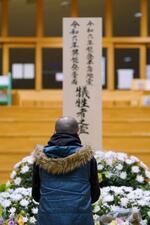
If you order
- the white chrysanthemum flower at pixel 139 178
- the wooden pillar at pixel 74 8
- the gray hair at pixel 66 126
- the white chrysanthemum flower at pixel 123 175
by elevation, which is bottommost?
the white chrysanthemum flower at pixel 139 178

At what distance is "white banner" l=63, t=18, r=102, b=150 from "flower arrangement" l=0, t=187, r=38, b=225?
6.78 feet

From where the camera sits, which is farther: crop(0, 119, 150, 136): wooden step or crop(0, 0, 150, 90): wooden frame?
Result: crop(0, 0, 150, 90): wooden frame

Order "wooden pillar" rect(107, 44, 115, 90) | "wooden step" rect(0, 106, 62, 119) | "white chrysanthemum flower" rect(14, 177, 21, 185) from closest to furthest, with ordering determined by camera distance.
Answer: "white chrysanthemum flower" rect(14, 177, 21, 185), "wooden step" rect(0, 106, 62, 119), "wooden pillar" rect(107, 44, 115, 90)

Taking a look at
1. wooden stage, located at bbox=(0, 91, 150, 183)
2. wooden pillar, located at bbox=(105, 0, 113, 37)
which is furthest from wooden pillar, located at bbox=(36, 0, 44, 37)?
wooden stage, located at bbox=(0, 91, 150, 183)

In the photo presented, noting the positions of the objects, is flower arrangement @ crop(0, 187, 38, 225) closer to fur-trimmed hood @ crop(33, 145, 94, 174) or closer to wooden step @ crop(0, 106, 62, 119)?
fur-trimmed hood @ crop(33, 145, 94, 174)

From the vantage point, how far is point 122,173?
588 centimetres

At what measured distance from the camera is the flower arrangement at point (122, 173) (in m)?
5.89

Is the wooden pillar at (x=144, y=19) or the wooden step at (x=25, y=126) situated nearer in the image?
the wooden step at (x=25, y=126)

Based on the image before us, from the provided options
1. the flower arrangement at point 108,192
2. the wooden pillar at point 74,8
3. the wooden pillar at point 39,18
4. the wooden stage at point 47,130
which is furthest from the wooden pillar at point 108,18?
the flower arrangement at point 108,192

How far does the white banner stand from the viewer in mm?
7266

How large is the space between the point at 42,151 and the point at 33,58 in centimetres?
1286

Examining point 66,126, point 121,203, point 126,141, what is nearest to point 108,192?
point 121,203

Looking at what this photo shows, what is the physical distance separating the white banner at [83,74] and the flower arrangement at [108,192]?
1.16 m

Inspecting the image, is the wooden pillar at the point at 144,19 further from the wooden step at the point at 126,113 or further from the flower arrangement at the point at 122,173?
the flower arrangement at the point at 122,173
